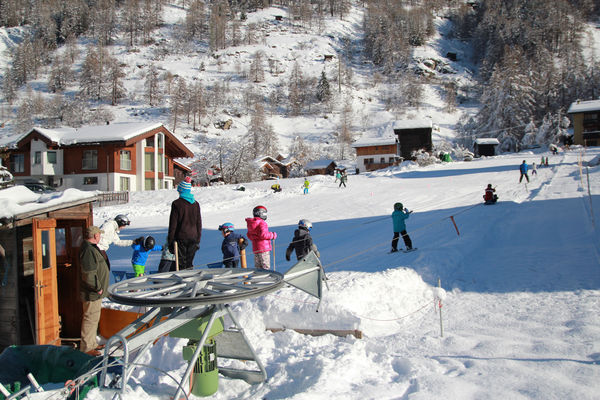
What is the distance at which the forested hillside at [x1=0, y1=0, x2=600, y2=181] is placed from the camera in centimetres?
6812

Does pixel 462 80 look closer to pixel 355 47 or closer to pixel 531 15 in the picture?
pixel 531 15

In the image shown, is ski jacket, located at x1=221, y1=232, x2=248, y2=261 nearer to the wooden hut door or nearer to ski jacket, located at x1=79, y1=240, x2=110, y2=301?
ski jacket, located at x1=79, y1=240, x2=110, y2=301

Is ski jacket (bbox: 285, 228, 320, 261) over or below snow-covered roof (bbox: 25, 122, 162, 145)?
below

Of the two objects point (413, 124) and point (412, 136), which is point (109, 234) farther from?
point (412, 136)


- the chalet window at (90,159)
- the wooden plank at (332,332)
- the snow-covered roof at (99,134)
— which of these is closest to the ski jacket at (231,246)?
the wooden plank at (332,332)

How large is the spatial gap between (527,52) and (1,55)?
15447cm

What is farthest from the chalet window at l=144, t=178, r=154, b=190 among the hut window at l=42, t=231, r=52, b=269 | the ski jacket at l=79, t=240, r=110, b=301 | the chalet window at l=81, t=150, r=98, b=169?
the ski jacket at l=79, t=240, r=110, b=301

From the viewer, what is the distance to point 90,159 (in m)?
38.3

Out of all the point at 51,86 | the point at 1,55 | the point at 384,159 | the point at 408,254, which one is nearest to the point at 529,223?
the point at 408,254

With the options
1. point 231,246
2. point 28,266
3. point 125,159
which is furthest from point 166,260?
point 125,159

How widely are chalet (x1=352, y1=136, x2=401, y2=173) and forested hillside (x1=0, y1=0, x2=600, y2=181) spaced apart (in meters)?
13.7

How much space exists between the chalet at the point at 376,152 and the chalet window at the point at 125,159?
30879mm

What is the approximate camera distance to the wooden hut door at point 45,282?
5344 mm

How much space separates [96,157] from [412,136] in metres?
45.1
